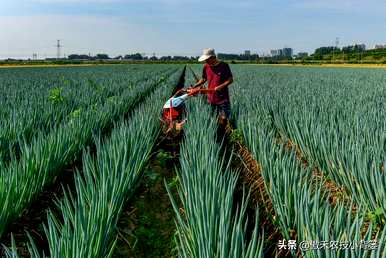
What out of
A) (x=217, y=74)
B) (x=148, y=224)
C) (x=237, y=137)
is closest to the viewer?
(x=148, y=224)

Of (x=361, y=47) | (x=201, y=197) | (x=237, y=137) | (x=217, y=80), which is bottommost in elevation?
(x=237, y=137)

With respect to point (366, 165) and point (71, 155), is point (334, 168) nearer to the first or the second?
point (366, 165)

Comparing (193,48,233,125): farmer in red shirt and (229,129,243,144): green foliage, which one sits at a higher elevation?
(193,48,233,125): farmer in red shirt

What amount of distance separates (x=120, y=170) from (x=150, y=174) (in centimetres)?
114

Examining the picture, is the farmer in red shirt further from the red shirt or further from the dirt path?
the dirt path

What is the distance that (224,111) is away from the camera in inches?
239

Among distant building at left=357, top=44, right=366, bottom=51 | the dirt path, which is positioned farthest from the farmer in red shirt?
distant building at left=357, top=44, right=366, bottom=51

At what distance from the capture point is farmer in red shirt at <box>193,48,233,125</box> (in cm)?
541

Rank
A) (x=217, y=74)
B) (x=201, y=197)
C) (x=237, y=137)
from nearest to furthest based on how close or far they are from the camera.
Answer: (x=201, y=197), (x=237, y=137), (x=217, y=74)

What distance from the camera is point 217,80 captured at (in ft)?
18.6

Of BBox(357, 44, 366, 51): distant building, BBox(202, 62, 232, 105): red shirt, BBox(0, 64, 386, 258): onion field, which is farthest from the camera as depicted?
BBox(357, 44, 366, 51): distant building

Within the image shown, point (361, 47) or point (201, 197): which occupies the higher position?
point (361, 47)

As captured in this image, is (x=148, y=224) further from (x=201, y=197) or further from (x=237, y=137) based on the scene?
(x=237, y=137)

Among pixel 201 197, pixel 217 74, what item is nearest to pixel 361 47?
pixel 217 74
